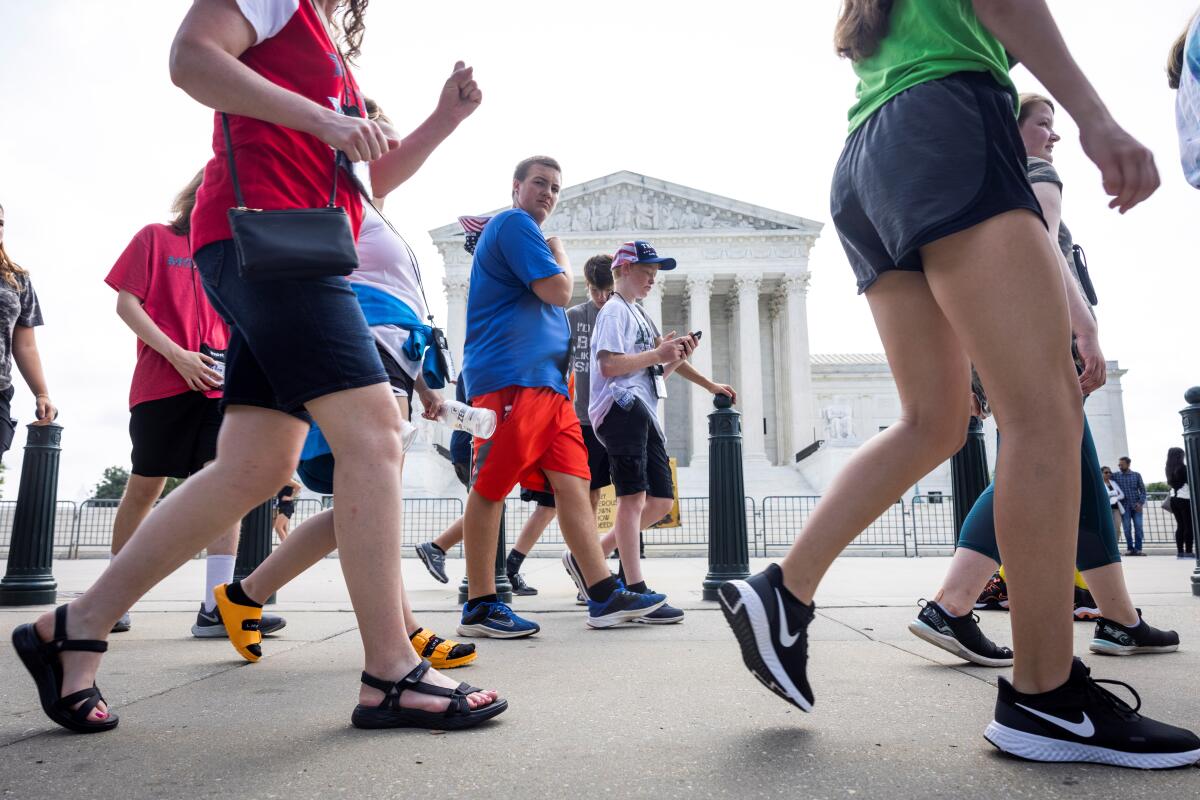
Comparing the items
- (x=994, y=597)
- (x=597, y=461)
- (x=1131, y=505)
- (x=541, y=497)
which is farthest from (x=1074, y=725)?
(x=1131, y=505)

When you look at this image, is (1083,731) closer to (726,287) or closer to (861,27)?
(861,27)

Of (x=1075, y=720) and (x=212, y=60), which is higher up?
(x=212, y=60)

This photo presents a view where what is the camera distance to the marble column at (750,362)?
38.0 m

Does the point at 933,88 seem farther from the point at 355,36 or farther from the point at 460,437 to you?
the point at 460,437

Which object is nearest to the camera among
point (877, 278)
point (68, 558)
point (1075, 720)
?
point (1075, 720)

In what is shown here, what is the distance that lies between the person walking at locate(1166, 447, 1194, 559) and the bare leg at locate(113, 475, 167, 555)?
13.9 meters

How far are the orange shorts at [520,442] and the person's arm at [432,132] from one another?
1056 millimetres

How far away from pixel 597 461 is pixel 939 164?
13.1 feet

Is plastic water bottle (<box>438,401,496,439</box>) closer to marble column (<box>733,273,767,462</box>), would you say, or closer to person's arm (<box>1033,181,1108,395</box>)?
person's arm (<box>1033,181,1108,395</box>)

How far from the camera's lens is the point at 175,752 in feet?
5.25

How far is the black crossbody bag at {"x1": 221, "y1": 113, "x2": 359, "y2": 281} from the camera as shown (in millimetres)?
1745

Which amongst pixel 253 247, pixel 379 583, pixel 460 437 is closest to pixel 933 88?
pixel 253 247

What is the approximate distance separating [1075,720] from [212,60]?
218 centimetres

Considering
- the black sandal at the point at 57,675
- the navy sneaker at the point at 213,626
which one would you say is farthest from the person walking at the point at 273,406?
the navy sneaker at the point at 213,626
